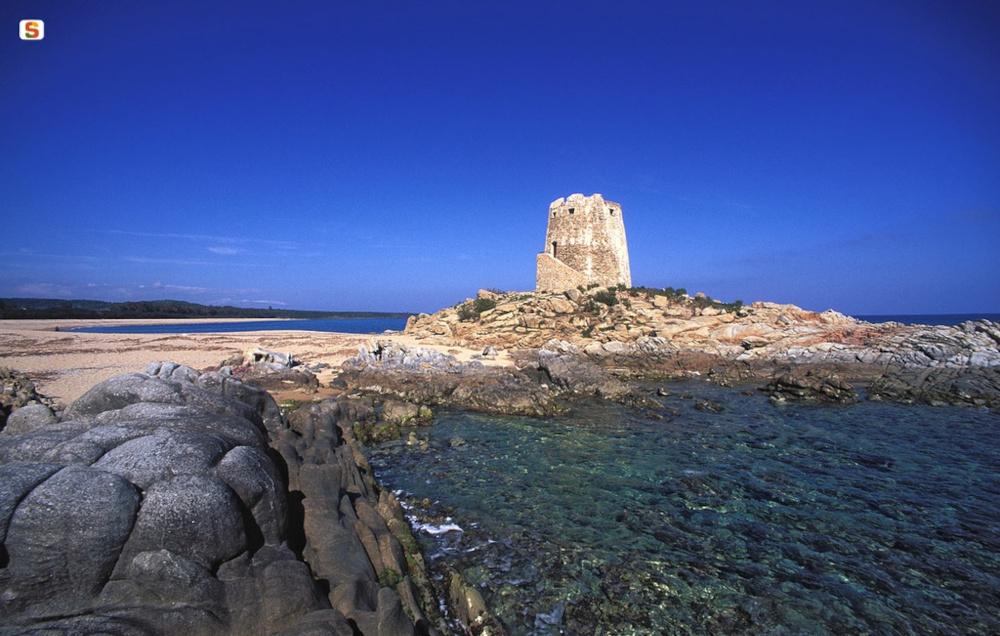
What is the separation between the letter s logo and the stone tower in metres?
29.3

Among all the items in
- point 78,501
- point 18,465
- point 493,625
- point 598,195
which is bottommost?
point 493,625

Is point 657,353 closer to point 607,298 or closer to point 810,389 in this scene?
point 607,298

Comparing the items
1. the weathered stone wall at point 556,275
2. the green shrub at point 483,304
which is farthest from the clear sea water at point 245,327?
the weathered stone wall at point 556,275

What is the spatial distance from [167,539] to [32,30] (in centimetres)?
1106

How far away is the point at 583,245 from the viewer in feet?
115

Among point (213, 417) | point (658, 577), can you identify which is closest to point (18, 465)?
point (213, 417)

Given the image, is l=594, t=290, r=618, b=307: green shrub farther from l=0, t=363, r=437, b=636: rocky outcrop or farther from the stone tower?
l=0, t=363, r=437, b=636: rocky outcrop

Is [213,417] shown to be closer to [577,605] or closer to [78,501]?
[78,501]

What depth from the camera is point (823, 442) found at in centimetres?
1222

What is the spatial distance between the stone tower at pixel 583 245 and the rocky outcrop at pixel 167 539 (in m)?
Result: 30.7

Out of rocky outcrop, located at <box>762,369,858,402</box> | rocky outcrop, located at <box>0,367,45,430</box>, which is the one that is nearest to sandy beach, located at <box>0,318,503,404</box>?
rocky outcrop, located at <box>0,367,45,430</box>

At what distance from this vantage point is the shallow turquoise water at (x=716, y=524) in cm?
536

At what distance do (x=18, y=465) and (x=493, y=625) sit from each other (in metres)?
4.60

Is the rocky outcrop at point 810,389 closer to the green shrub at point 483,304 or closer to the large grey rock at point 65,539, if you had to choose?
the green shrub at point 483,304
